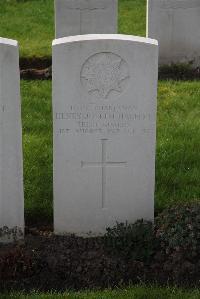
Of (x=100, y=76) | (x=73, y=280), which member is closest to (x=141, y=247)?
(x=73, y=280)

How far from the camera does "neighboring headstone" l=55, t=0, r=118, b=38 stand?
10211mm

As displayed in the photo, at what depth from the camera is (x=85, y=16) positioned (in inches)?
407

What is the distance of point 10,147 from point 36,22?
8462mm

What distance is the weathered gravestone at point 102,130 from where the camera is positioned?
5141mm

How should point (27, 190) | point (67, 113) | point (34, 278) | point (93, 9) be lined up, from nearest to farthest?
point (34, 278)
point (67, 113)
point (27, 190)
point (93, 9)

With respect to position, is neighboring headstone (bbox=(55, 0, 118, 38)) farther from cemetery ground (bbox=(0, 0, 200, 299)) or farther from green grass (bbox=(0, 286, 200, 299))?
green grass (bbox=(0, 286, 200, 299))

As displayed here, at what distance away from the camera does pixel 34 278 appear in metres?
4.93

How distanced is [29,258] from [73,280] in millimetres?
360

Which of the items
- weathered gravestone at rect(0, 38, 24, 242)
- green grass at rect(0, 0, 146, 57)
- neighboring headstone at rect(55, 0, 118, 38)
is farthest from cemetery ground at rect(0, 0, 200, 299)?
green grass at rect(0, 0, 146, 57)

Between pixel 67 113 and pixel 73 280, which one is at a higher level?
pixel 67 113

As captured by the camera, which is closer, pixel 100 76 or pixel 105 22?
pixel 100 76

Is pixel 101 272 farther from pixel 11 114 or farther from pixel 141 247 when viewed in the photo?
pixel 11 114

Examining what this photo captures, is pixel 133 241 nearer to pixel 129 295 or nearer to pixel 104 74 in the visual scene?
pixel 129 295

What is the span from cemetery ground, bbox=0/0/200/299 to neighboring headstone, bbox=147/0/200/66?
2039 millimetres
